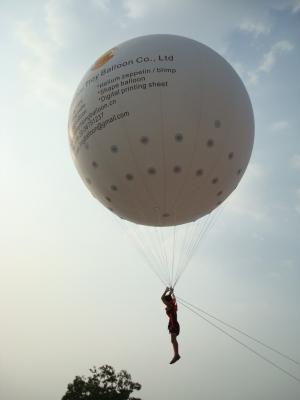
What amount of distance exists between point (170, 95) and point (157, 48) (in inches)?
63.5

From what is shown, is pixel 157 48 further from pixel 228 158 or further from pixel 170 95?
pixel 228 158

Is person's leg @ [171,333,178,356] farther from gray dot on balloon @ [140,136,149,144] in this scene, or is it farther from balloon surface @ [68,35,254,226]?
gray dot on balloon @ [140,136,149,144]

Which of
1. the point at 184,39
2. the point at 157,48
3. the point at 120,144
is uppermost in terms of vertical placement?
the point at 184,39

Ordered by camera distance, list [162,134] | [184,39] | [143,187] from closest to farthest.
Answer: [162,134] < [143,187] < [184,39]

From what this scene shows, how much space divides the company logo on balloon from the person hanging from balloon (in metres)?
6.42

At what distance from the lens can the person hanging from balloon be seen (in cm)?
989

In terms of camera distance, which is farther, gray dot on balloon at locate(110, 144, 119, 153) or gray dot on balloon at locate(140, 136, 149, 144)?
gray dot on balloon at locate(110, 144, 119, 153)

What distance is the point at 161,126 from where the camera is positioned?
9.22 metres

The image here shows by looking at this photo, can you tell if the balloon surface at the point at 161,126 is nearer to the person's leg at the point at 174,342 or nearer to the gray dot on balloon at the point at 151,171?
the gray dot on balloon at the point at 151,171

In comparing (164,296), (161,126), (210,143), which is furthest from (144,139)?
(164,296)

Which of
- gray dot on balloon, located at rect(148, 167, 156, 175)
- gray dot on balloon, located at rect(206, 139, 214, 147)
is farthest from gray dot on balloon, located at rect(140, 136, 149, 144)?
gray dot on balloon, located at rect(206, 139, 214, 147)

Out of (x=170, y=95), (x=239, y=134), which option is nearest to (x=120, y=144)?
(x=170, y=95)

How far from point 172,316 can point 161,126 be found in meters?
4.96

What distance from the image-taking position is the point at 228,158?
1007 cm
